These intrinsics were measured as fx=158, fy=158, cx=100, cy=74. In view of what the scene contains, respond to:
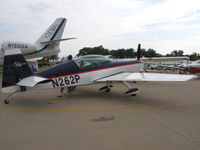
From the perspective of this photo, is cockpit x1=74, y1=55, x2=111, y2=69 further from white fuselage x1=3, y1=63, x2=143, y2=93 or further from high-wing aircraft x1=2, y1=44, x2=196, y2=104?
white fuselage x1=3, y1=63, x2=143, y2=93

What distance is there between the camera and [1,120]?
13.5 feet

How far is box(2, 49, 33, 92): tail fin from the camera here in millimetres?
5293

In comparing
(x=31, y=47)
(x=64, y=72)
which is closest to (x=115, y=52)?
(x=31, y=47)

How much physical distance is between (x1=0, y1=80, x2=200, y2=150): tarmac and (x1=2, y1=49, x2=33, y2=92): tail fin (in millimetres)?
749

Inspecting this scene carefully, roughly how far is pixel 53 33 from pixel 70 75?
11.5m

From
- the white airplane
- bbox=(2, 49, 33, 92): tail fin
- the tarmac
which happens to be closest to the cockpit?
the tarmac

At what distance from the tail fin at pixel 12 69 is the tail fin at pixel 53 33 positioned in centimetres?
1108

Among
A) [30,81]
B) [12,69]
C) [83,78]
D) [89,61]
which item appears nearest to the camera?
[30,81]

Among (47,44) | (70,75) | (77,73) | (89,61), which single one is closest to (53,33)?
(47,44)

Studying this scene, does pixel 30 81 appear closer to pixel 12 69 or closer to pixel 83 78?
pixel 12 69

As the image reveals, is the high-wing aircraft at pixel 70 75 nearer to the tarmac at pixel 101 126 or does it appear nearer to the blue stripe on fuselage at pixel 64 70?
the blue stripe on fuselage at pixel 64 70

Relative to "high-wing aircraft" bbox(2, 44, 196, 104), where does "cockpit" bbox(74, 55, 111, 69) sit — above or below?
above

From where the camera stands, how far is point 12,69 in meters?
5.37

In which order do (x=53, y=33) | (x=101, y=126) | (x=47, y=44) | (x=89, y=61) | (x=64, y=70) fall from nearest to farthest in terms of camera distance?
(x=101, y=126), (x=64, y=70), (x=89, y=61), (x=47, y=44), (x=53, y=33)
